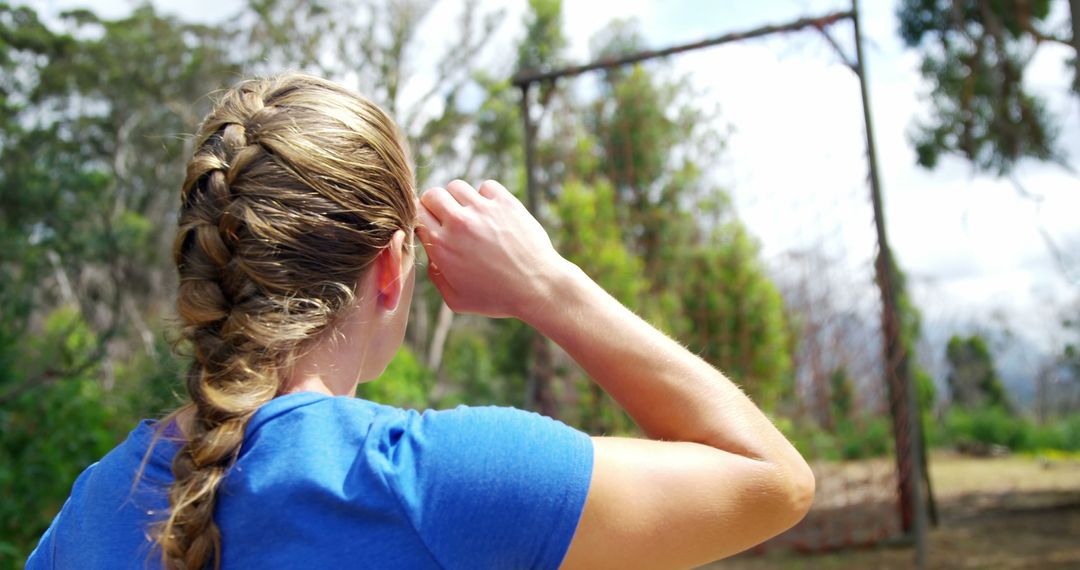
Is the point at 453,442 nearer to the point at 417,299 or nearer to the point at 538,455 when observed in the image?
the point at 538,455

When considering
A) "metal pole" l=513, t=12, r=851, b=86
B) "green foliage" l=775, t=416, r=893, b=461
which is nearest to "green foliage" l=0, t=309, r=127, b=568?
"metal pole" l=513, t=12, r=851, b=86

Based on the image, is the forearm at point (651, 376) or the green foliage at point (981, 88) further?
the green foliage at point (981, 88)

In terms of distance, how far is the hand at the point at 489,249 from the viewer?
982 millimetres

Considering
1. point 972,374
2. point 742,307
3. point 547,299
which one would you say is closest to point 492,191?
point 547,299

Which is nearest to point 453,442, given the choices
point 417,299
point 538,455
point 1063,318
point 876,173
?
point 538,455

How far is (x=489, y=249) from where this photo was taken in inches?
38.7

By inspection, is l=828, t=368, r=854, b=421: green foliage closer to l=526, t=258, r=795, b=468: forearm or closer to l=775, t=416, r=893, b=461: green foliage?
l=775, t=416, r=893, b=461: green foliage

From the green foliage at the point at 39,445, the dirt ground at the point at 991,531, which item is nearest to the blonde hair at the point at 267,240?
the green foliage at the point at 39,445

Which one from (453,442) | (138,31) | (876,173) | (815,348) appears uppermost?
(138,31)

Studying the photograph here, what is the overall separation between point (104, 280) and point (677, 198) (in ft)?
44.4

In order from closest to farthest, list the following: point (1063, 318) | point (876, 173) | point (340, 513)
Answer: point (340, 513), point (876, 173), point (1063, 318)

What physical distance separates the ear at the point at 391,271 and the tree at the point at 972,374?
19.2 metres

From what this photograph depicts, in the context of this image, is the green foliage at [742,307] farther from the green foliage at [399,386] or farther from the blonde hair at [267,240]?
the blonde hair at [267,240]

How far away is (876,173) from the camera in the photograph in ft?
17.1
